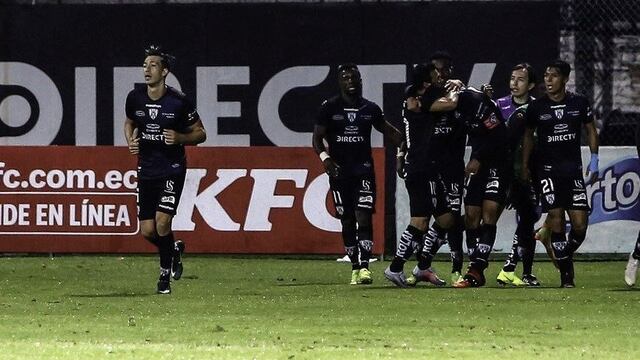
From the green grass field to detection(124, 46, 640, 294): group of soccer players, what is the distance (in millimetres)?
434

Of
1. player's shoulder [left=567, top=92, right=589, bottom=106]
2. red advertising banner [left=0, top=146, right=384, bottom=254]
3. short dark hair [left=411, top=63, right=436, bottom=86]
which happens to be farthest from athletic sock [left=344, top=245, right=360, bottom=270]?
red advertising banner [left=0, top=146, right=384, bottom=254]

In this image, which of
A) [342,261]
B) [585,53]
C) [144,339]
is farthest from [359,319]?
[585,53]

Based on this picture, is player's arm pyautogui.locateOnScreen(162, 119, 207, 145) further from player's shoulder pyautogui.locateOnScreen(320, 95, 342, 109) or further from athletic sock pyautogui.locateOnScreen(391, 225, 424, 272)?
athletic sock pyautogui.locateOnScreen(391, 225, 424, 272)

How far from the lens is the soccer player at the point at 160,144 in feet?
49.9

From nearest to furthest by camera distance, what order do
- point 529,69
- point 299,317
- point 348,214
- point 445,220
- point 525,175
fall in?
point 299,317 < point 445,220 < point 525,175 < point 529,69 < point 348,214

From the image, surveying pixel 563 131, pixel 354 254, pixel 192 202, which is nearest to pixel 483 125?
pixel 563 131

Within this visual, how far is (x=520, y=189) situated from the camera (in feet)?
54.3

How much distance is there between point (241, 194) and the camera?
20.7 meters

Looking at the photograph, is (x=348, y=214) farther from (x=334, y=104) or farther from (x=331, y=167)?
(x=334, y=104)

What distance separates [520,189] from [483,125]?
→ 39.6 inches

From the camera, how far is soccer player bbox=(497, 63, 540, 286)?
53.6ft

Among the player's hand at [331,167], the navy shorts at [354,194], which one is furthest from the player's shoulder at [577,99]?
the player's hand at [331,167]

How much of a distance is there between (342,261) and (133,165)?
2.82 metres

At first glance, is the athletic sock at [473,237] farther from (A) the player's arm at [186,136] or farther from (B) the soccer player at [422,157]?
(A) the player's arm at [186,136]
